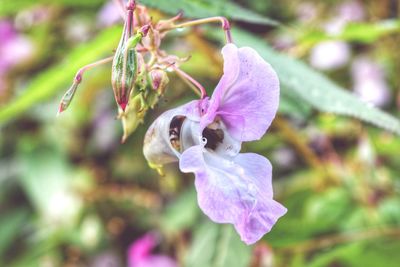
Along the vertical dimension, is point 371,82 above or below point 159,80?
below

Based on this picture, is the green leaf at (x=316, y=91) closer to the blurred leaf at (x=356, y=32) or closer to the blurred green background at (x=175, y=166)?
the blurred green background at (x=175, y=166)

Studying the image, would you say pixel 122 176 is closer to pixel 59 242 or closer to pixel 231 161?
pixel 59 242

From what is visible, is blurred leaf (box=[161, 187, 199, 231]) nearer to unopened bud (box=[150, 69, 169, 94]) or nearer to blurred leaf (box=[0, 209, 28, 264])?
blurred leaf (box=[0, 209, 28, 264])

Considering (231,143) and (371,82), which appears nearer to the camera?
(231,143)

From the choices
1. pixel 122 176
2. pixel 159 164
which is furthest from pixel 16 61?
pixel 159 164

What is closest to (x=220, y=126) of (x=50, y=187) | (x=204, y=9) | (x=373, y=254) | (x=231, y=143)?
(x=231, y=143)

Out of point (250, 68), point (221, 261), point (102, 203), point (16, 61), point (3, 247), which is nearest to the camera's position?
point (250, 68)

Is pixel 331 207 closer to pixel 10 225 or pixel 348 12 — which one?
pixel 348 12
